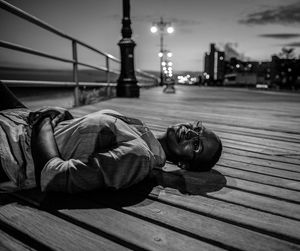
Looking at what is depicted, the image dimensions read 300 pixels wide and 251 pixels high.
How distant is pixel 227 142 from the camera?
9.46 ft

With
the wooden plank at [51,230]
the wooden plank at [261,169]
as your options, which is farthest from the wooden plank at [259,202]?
the wooden plank at [51,230]

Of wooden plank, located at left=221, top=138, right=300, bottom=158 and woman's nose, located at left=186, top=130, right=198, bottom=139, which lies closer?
woman's nose, located at left=186, top=130, right=198, bottom=139

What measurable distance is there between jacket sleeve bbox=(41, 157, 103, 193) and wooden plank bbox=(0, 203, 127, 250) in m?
0.16

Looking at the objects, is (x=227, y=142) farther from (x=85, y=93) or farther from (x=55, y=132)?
(x=85, y=93)

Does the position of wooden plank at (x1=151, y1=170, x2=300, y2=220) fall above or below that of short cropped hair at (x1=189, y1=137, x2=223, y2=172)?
below

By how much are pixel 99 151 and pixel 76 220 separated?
420 mm

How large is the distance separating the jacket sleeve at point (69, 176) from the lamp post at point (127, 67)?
20.9 ft

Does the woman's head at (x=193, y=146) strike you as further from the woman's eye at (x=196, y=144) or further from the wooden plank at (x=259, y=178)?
the wooden plank at (x=259, y=178)

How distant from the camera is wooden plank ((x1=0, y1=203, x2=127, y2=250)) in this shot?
1.13m

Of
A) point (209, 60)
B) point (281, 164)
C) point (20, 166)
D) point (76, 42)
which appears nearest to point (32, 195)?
point (20, 166)

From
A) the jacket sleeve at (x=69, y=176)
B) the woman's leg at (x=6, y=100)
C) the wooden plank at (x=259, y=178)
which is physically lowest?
the wooden plank at (x=259, y=178)

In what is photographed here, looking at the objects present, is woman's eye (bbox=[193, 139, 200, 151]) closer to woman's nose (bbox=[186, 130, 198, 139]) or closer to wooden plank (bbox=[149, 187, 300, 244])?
woman's nose (bbox=[186, 130, 198, 139])

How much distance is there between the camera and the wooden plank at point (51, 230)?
3.71ft

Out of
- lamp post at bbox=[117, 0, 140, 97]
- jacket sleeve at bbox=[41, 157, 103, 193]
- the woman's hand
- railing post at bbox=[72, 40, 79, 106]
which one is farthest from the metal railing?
jacket sleeve at bbox=[41, 157, 103, 193]
